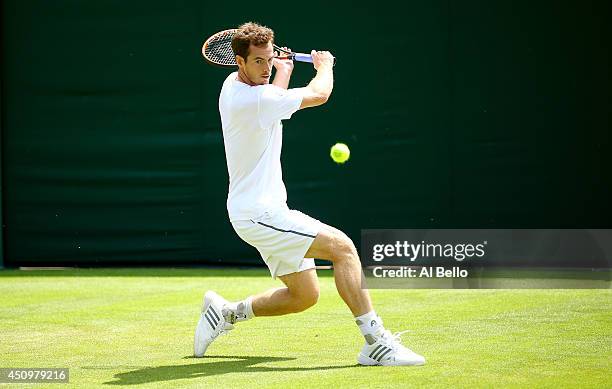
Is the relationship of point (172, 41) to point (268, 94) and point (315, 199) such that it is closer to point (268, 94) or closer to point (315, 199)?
point (315, 199)

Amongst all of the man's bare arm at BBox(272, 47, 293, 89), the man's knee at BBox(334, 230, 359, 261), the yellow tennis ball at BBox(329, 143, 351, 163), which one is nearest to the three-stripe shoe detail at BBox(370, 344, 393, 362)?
the man's knee at BBox(334, 230, 359, 261)

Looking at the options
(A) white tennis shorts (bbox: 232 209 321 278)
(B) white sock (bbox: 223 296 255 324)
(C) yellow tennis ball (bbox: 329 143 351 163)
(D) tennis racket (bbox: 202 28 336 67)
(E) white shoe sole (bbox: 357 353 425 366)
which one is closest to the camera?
(E) white shoe sole (bbox: 357 353 425 366)

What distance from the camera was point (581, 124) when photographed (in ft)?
33.1

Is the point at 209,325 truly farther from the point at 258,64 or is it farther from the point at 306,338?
the point at 258,64

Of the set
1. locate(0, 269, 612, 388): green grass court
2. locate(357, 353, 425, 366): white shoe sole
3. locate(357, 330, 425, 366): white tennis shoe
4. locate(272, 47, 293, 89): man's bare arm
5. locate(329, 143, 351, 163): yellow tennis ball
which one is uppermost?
locate(272, 47, 293, 89): man's bare arm

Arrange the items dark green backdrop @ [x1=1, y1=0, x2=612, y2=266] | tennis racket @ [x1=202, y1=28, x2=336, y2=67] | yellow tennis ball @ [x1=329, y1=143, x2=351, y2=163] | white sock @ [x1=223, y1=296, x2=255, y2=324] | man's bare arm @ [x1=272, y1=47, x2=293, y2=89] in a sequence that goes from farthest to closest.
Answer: dark green backdrop @ [x1=1, y1=0, x2=612, y2=266] → yellow tennis ball @ [x1=329, y1=143, x2=351, y2=163] → tennis racket @ [x1=202, y1=28, x2=336, y2=67] → white sock @ [x1=223, y1=296, x2=255, y2=324] → man's bare arm @ [x1=272, y1=47, x2=293, y2=89]

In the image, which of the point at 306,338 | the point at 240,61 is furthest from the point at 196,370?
the point at 240,61

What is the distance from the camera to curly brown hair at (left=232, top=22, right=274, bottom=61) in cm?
544

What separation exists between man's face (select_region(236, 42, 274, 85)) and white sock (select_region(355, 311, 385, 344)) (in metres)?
1.29

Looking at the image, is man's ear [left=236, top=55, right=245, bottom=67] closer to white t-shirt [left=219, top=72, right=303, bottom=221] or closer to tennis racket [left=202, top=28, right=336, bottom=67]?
white t-shirt [left=219, top=72, right=303, bottom=221]

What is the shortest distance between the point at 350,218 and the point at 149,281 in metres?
2.05

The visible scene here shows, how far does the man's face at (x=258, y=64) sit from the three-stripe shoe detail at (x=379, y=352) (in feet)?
4.77

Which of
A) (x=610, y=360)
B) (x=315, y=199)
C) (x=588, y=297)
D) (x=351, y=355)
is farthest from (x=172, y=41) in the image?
(x=610, y=360)

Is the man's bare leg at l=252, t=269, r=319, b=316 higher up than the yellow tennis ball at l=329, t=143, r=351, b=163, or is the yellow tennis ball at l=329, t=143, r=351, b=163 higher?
the yellow tennis ball at l=329, t=143, r=351, b=163
